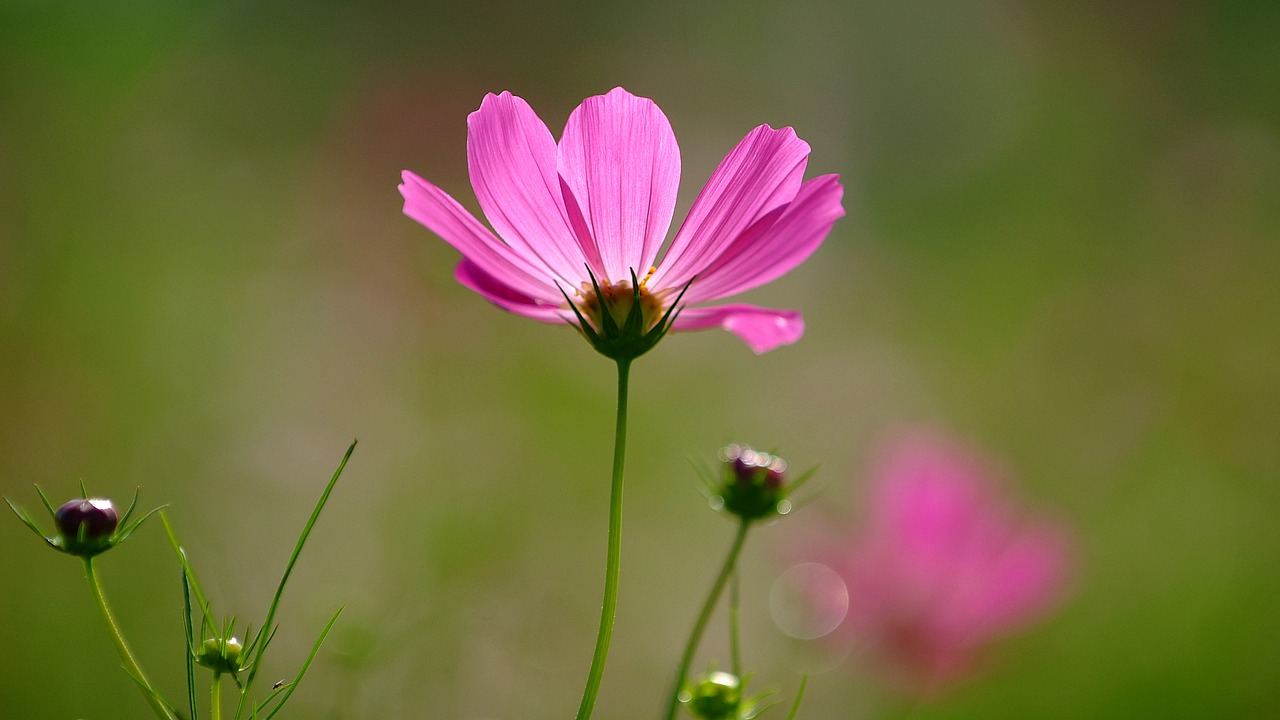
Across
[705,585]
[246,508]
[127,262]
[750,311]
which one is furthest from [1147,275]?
[750,311]

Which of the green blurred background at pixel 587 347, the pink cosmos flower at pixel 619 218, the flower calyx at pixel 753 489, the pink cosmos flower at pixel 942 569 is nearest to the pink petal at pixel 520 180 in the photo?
the pink cosmos flower at pixel 619 218

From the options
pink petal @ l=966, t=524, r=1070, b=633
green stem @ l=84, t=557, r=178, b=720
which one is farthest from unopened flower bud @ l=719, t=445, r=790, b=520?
pink petal @ l=966, t=524, r=1070, b=633

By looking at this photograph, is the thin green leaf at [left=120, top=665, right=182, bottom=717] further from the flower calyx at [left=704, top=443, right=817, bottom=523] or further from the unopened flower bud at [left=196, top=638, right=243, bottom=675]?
the flower calyx at [left=704, top=443, right=817, bottom=523]

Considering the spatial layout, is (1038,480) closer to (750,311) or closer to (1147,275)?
(1147,275)

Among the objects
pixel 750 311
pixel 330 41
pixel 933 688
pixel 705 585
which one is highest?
pixel 330 41

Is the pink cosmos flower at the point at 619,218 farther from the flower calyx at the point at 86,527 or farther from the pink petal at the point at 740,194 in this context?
the flower calyx at the point at 86,527
